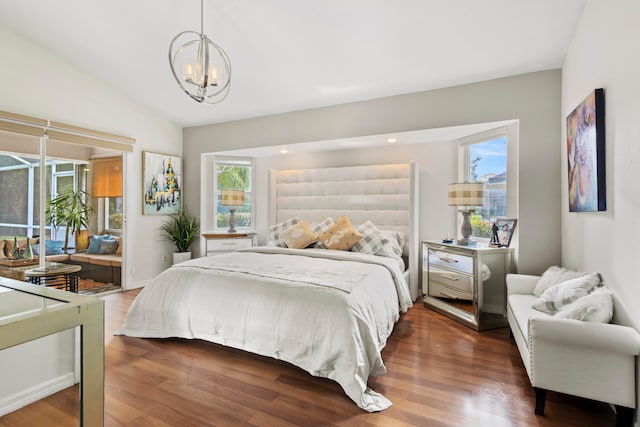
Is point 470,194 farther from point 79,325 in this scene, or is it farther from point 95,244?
point 95,244

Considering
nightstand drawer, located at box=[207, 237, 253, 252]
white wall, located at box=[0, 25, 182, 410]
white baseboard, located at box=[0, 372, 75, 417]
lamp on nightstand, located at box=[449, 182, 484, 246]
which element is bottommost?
white baseboard, located at box=[0, 372, 75, 417]

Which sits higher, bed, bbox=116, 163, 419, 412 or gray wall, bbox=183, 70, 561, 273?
gray wall, bbox=183, 70, 561, 273

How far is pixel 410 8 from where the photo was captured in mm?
2541

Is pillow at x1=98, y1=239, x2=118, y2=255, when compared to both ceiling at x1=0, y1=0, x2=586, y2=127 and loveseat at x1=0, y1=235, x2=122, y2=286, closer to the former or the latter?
loveseat at x1=0, y1=235, x2=122, y2=286

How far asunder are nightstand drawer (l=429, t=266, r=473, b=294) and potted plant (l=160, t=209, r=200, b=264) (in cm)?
357

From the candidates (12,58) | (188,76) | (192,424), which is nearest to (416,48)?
(188,76)

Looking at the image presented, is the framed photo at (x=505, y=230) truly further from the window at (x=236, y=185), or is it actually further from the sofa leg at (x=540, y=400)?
the window at (x=236, y=185)

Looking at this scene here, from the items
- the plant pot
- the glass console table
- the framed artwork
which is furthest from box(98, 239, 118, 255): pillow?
the framed artwork

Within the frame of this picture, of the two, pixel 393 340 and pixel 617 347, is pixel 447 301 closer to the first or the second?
pixel 393 340

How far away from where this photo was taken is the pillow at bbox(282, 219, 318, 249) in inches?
160

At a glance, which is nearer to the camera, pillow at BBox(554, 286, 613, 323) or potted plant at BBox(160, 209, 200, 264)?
pillow at BBox(554, 286, 613, 323)

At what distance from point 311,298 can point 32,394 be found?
1522mm

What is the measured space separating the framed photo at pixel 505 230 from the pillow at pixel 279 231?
2.47 m

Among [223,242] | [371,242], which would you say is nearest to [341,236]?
[371,242]
